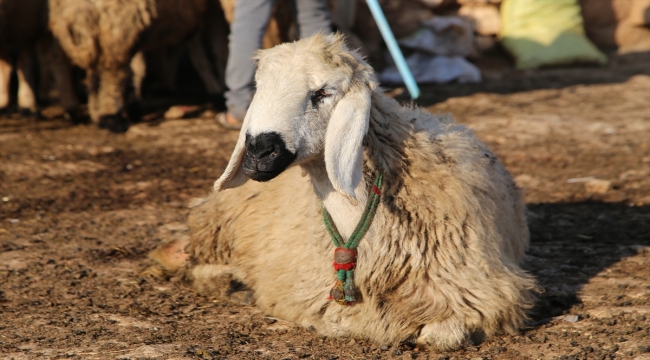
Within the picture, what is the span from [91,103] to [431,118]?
4496 mm

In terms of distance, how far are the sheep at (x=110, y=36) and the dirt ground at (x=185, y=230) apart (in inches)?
11.1

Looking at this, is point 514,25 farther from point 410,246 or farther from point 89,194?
point 410,246

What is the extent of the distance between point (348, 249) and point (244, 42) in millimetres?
3380

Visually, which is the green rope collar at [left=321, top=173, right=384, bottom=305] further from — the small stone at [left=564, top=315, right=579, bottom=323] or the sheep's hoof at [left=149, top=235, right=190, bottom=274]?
the sheep's hoof at [left=149, top=235, right=190, bottom=274]

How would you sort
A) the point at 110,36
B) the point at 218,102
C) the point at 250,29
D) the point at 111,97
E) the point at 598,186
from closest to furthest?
the point at 598,186, the point at 250,29, the point at 110,36, the point at 111,97, the point at 218,102

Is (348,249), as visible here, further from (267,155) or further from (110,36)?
(110,36)

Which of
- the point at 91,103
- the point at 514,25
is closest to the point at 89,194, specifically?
the point at 91,103

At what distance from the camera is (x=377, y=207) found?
120 inches

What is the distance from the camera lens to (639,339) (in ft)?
9.89

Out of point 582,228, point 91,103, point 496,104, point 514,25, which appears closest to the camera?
point 582,228

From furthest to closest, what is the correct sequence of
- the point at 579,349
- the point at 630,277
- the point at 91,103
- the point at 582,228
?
1. the point at 91,103
2. the point at 582,228
3. the point at 630,277
4. the point at 579,349

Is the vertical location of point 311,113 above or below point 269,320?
above

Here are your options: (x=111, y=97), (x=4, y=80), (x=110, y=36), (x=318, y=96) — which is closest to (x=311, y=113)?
(x=318, y=96)

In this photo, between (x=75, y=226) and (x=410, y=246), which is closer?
(x=410, y=246)
